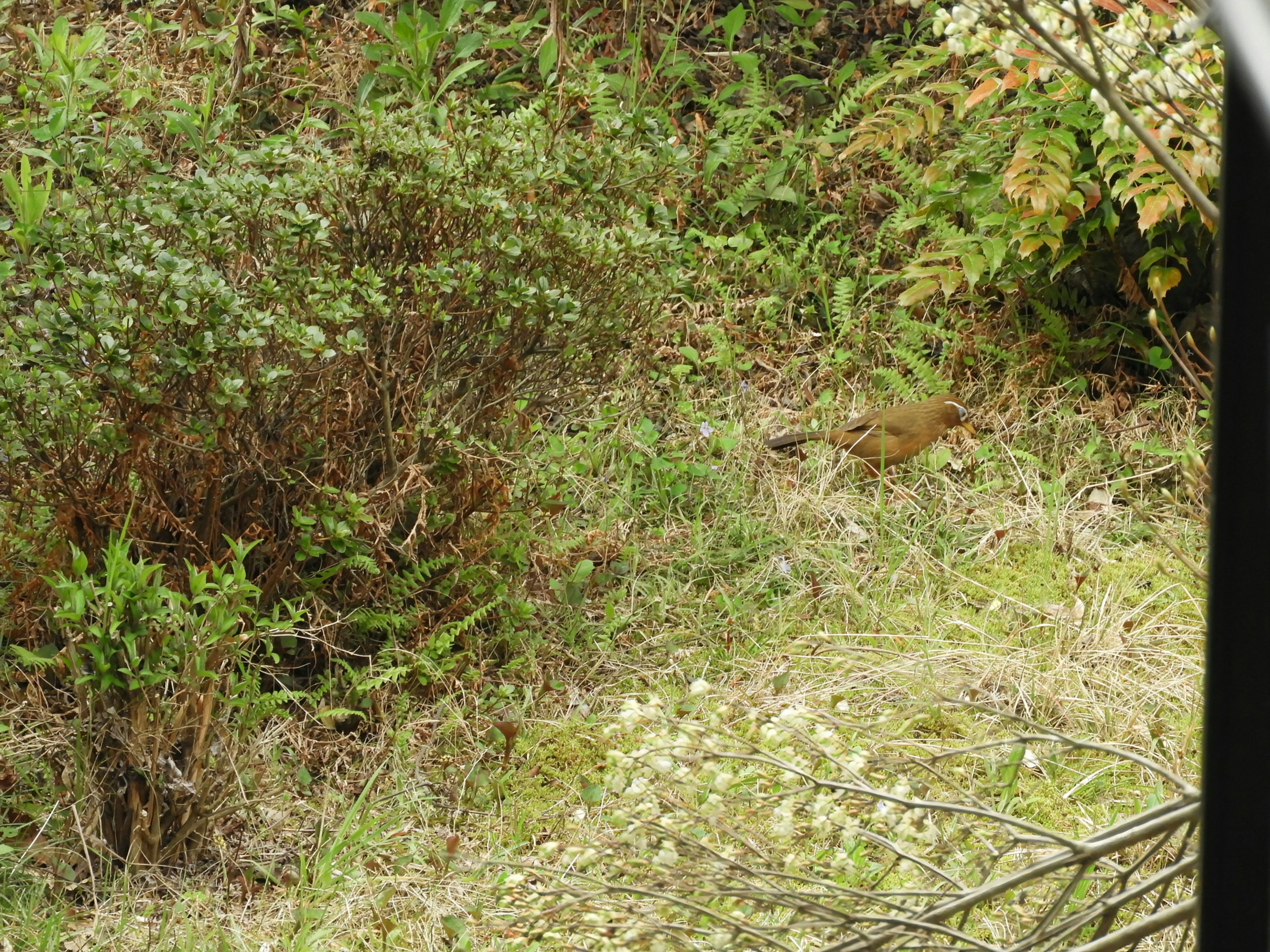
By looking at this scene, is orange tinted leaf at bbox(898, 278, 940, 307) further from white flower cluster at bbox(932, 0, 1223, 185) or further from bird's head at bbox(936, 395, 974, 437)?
white flower cluster at bbox(932, 0, 1223, 185)

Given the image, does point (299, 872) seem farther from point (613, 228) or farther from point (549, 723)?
point (613, 228)

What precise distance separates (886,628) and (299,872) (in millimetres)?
1810

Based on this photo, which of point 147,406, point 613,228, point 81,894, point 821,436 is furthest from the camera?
point 821,436

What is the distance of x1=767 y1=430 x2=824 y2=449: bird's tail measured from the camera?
4.59 metres

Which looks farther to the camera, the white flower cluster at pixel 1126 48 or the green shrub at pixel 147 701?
the green shrub at pixel 147 701

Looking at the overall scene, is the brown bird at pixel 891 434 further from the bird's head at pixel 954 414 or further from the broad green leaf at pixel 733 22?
the broad green leaf at pixel 733 22

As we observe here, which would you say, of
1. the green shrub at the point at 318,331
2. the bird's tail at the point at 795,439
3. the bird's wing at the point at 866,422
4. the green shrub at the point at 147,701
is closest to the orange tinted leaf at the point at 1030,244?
the bird's wing at the point at 866,422

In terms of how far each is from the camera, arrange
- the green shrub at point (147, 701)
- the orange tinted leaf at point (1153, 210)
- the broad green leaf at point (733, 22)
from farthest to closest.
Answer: the broad green leaf at point (733, 22), the orange tinted leaf at point (1153, 210), the green shrub at point (147, 701)

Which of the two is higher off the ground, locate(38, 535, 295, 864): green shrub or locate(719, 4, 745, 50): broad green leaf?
locate(719, 4, 745, 50): broad green leaf

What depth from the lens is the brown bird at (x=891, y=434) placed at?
445cm

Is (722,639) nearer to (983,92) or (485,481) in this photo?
(485,481)

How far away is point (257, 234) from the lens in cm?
314

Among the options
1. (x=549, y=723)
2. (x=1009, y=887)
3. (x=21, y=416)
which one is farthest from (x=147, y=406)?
(x=1009, y=887)

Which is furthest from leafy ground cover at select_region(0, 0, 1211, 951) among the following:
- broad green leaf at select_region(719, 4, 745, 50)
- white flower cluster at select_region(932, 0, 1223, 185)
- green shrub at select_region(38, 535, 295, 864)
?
broad green leaf at select_region(719, 4, 745, 50)
